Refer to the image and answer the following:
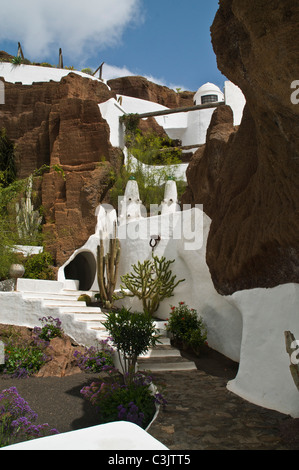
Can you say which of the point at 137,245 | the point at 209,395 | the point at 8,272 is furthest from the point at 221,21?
the point at 8,272

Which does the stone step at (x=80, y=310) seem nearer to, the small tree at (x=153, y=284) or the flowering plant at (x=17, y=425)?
the small tree at (x=153, y=284)

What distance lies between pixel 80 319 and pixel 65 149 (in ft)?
35.3

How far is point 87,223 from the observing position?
56.6 ft

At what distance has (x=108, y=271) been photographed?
13102mm

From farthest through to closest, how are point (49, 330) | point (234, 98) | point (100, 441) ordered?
point (234, 98) < point (49, 330) < point (100, 441)

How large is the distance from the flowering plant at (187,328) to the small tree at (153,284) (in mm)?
945

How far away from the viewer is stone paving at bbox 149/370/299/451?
443 centimetres

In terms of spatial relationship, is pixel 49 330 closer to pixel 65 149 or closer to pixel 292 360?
pixel 292 360

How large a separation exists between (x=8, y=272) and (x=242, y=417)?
29.8 ft

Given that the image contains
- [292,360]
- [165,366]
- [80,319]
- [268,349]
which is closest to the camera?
[292,360]

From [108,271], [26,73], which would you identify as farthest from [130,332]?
[26,73]

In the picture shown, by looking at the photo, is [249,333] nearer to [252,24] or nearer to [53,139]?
[252,24]

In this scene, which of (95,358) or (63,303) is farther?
(63,303)

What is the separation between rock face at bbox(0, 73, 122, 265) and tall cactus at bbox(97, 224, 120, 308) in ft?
12.1
